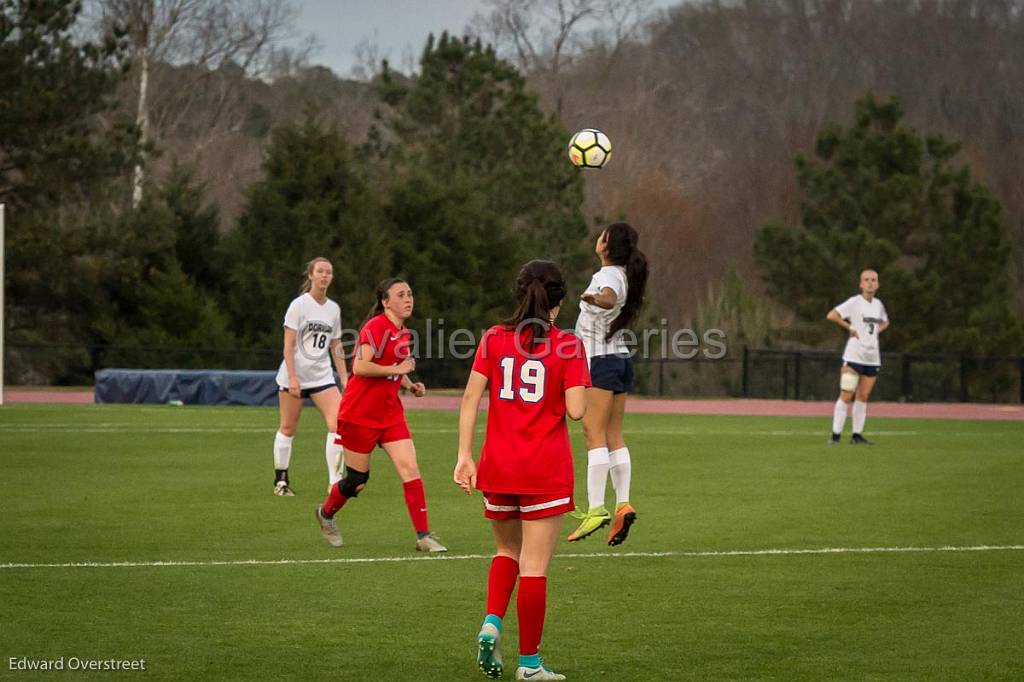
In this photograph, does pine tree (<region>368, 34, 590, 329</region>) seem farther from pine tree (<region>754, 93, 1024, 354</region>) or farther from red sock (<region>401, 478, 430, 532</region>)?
red sock (<region>401, 478, 430, 532</region>)

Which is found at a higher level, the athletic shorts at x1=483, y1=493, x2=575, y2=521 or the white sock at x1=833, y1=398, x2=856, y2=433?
the athletic shorts at x1=483, y1=493, x2=575, y2=521

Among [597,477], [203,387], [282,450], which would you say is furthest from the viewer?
[203,387]

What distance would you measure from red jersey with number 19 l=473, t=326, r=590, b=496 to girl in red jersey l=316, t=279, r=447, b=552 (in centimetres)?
375

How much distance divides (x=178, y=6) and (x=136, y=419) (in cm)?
2699

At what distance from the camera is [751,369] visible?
40844 millimetres

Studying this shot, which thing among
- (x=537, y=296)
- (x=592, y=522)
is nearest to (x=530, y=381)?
(x=537, y=296)

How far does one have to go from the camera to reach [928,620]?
7.84m

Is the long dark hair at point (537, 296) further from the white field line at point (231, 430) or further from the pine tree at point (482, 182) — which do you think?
the pine tree at point (482, 182)

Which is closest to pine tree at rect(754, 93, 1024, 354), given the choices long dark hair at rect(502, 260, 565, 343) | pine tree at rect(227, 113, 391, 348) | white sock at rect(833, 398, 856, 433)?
pine tree at rect(227, 113, 391, 348)

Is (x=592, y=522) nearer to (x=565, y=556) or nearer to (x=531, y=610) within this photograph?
(x=565, y=556)

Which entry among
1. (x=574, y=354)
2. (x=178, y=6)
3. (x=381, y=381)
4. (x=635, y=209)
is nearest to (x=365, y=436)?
(x=381, y=381)

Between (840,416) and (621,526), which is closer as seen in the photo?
(621,526)

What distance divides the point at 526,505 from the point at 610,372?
12.9ft

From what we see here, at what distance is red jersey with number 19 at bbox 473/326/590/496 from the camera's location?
6531mm
